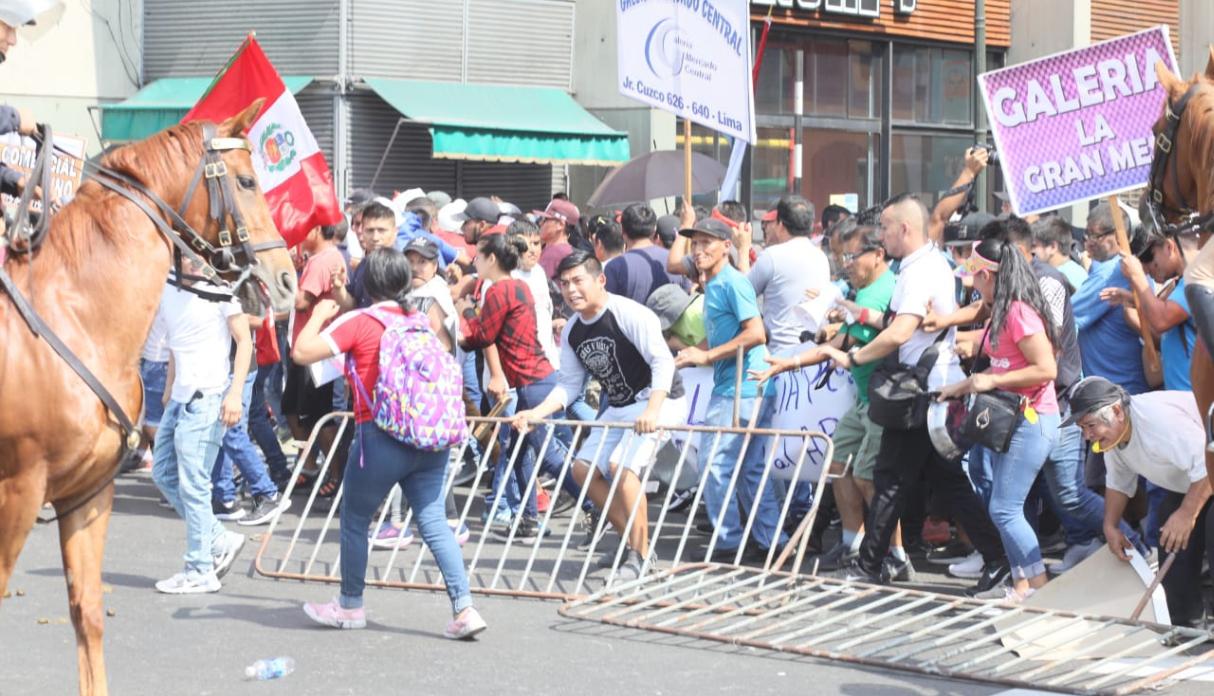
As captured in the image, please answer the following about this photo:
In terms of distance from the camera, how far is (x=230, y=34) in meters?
21.9

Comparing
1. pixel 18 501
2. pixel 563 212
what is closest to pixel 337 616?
pixel 18 501

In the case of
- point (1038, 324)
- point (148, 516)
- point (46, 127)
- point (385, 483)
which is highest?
point (46, 127)

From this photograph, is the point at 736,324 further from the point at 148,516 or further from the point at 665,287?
the point at 148,516

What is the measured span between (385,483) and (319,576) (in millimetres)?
1728

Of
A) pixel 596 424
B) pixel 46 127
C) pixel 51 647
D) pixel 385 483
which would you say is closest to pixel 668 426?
pixel 596 424

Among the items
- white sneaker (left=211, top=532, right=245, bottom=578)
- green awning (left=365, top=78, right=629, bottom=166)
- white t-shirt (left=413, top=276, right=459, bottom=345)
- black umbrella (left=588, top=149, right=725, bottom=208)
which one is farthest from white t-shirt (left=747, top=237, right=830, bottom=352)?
green awning (left=365, top=78, right=629, bottom=166)

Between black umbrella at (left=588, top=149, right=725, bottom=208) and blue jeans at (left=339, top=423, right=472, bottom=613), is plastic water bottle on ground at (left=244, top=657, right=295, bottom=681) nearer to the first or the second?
blue jeans at (left=339, top=423, right=472, bottom=613)

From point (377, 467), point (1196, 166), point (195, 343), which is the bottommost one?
point (377, 467)

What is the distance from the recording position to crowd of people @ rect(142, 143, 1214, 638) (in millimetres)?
8172

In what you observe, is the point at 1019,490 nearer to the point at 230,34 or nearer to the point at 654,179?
the point at 654,179

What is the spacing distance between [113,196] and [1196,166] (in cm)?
417

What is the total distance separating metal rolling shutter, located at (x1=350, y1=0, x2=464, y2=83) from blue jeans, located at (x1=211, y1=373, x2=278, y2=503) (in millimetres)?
10093

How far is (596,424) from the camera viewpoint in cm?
936

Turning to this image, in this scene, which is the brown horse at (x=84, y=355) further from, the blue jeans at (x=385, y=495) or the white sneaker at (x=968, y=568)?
the white sneaker at (x=968, y=568)
